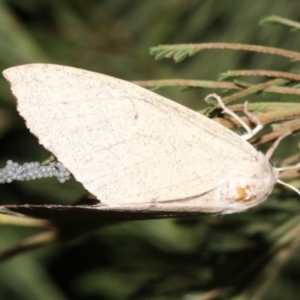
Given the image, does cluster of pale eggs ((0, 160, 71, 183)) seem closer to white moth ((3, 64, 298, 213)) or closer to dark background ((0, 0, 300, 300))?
white moth ((3, 64, 298, 213))

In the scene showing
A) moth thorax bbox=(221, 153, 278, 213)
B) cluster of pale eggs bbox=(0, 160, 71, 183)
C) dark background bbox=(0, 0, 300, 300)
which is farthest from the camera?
dark background bbox=(0, 0, 300, 300)

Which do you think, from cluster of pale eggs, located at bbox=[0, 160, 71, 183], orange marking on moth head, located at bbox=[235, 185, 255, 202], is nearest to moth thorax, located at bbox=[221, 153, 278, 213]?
orange marking on moth head, located at bbox=[235, 185, 255, 202]

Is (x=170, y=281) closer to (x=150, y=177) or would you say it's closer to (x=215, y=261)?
(x=215, y=261)

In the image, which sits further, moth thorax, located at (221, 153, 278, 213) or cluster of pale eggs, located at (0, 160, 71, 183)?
moth thorax, located at (221, 153, 278, 213)

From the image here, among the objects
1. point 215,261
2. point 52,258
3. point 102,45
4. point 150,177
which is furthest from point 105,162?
point 52,258

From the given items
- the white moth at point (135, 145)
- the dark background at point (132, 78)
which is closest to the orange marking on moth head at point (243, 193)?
the white moth at point (135, 145)
